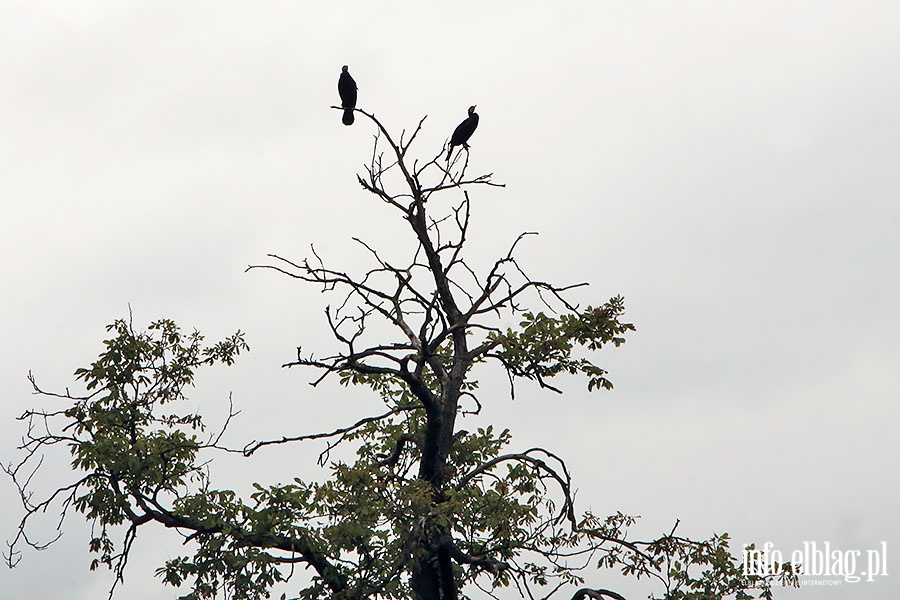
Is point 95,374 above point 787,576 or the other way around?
above

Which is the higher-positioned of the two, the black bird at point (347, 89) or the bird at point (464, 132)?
the black bird at point (347, 89)

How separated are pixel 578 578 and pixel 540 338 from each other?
10.00 feet

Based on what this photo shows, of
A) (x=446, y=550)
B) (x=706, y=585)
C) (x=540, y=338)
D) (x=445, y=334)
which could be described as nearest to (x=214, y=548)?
(x=446, y=550)

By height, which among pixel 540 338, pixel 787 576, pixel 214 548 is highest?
pixel 540 338

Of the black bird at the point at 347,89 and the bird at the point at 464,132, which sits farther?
the black bird at the point at 347,89

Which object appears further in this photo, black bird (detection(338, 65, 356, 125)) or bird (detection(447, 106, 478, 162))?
black bird (detection(338, 65, 356, 125))

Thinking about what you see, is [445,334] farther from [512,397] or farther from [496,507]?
[496,507]

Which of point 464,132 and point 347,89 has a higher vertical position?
point 347,89

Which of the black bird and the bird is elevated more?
the black bird

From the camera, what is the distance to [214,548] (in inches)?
547

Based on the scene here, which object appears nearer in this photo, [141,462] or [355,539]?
[355,539]

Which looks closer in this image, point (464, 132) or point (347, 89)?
point (464, 132)

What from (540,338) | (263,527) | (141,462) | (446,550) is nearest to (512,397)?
(540,338)

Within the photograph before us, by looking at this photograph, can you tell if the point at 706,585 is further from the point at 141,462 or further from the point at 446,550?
the point at 141,462
